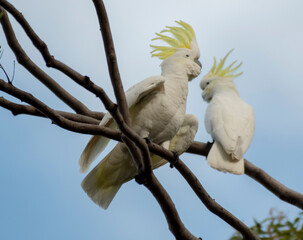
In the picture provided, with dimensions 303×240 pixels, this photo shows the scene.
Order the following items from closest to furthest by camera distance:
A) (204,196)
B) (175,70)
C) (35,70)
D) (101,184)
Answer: (204,196) → (35,70) → (101,184) → (175,70)

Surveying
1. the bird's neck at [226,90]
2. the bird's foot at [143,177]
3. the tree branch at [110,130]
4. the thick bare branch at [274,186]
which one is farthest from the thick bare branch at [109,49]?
the bird's neck at [226,90]

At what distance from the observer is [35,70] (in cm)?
307

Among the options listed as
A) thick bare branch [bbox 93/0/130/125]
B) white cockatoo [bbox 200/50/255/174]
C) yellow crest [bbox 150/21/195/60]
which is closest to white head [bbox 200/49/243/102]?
white cockatoo [bbox 200/50/255/174]

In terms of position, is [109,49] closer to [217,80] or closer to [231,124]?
[231,124]

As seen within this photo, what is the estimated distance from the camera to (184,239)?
289 centimetres

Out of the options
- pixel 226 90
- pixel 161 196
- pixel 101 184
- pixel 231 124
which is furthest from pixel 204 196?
pixel 226 90

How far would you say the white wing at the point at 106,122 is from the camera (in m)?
3.12

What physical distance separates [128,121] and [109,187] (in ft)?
3.26

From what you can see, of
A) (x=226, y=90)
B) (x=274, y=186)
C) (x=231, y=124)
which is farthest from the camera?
(x=226, y=90)

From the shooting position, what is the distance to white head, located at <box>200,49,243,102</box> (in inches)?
201

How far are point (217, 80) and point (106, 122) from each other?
7.63 ft

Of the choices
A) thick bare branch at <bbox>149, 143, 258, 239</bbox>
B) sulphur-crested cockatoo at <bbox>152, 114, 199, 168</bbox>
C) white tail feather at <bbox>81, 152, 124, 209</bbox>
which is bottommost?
thick bare branch at <bbox>149, 143, 258, 239</bbox>

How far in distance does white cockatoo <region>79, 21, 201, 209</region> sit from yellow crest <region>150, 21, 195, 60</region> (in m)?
0.23

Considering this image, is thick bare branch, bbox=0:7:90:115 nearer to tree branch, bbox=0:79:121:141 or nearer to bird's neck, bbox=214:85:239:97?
tree branch, bbox=0:79:121:141
